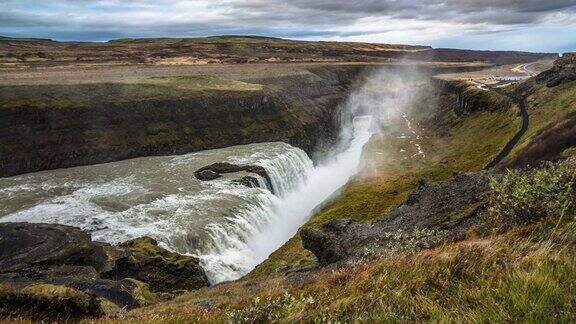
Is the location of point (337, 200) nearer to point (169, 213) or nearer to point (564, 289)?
point (169, 213)

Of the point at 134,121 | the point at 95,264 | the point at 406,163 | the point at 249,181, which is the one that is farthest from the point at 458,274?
the point at 134,121

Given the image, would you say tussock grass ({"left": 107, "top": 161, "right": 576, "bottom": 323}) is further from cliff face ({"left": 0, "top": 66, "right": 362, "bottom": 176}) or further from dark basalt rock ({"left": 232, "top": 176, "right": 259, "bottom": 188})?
cliff face ({"left": 0, "top": 66, "right": 362, "bottom": 176})

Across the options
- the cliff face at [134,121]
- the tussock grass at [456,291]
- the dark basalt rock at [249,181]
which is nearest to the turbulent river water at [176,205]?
the dark basalt rock at [249,181]

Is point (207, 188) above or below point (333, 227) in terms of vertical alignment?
below

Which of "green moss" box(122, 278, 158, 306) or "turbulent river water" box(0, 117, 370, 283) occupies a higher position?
"green moss" box(122, 278, 158, 306)

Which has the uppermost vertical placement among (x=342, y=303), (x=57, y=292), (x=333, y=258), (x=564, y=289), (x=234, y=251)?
(x=564, y=289)

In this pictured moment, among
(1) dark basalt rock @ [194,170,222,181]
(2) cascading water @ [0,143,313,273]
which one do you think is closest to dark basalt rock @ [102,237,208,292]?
(2) cascading water @ [0,143,313,273]

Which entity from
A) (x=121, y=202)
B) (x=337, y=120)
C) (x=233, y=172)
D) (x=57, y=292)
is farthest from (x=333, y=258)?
(x=337, y=120)

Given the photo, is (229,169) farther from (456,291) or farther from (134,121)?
(456,291)
